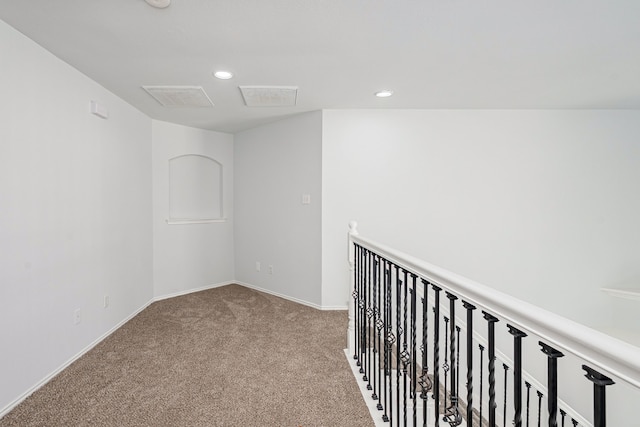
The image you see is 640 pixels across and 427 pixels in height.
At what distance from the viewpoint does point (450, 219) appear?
364 cm

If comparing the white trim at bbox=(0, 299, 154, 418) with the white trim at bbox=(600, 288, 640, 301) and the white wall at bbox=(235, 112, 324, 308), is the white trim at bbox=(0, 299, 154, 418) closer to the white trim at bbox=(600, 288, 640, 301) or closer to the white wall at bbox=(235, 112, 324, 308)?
the white wall at bbox=(235, 112, 324, 308)

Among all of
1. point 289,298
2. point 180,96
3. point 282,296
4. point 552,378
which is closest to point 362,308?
point 552,378

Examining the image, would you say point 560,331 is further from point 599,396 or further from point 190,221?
point 190,221

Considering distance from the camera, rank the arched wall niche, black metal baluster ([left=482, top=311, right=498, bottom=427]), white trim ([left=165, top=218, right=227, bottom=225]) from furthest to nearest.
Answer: the arched wall niche, white trim ([left=165, top=218, right=227, bottom=225]), black metal baluster ([left=482, top=311, right=498, bottom=427])

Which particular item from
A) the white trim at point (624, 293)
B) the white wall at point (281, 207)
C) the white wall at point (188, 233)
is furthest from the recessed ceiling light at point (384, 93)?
the white trim at point (624, 293)

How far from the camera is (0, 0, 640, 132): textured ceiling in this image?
5.74 feet

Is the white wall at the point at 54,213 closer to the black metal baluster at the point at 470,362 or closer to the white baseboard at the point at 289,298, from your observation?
the white baseboard at the point at 289,298

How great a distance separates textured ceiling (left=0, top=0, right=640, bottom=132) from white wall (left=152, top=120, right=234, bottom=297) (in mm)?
1005

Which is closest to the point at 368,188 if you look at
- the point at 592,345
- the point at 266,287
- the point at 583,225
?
the point at 266,287

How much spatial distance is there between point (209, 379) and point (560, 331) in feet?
7.37

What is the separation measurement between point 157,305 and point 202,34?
315 cm

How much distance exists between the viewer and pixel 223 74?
2580 millimetres

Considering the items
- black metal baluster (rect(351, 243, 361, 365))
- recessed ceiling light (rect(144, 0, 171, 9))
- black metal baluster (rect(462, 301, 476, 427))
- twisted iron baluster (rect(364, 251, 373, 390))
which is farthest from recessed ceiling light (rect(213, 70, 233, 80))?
black metal baluster (rect(462, 301, 476, 427))

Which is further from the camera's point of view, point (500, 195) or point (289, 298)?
point (289, 298)
